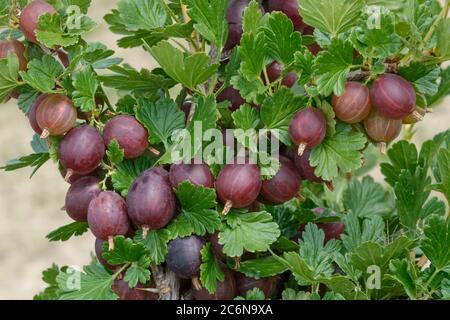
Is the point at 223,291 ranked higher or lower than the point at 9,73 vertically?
lower

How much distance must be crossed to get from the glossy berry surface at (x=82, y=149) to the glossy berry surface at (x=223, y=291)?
0.55ft

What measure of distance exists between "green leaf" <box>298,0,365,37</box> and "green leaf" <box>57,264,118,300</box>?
12.4 inches

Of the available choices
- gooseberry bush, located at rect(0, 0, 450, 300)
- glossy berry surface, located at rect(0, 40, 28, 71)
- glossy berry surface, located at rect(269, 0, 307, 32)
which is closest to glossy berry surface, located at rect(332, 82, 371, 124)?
gooseberry bush, located at rect(0, 0, 450, 300)

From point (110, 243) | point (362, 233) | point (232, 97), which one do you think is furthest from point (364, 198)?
point (110, 243)

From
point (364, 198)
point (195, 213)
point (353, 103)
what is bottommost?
point (364, 198)

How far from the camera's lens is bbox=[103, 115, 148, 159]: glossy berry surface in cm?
76

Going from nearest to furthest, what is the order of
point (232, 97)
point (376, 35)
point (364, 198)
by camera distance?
point (376, 35) < point (232, 97) < point (364, 198)

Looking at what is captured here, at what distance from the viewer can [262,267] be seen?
784 mm

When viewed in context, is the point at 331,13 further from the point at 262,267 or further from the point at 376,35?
the point at 262,267

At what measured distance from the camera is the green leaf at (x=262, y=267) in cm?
78

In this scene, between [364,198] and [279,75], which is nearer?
[279,75]

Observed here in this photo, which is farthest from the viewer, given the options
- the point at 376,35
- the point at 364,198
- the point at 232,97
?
the point at 364,198

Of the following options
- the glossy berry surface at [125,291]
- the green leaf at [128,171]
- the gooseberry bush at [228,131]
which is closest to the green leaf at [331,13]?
the gooseberry bush at [228,131]

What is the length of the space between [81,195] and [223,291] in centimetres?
17
